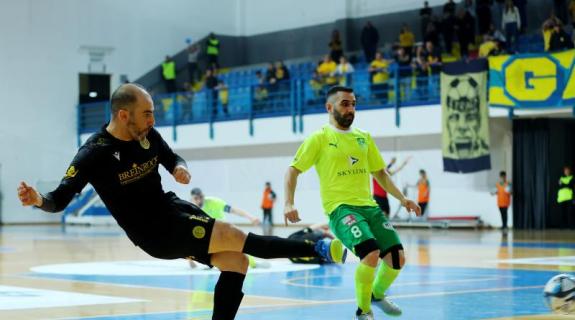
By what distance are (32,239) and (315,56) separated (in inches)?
757

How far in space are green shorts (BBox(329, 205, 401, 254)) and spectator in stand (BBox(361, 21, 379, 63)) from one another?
30.4 meters

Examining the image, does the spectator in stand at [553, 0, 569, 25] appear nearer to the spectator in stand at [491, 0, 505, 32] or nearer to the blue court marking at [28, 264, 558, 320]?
the spectator in stand at [491, 0, 505, 32]

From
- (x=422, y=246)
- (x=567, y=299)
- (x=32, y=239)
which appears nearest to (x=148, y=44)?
(x=32, y=239)

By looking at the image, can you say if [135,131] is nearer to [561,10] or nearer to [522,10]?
[522,10]

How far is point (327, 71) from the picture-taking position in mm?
38594

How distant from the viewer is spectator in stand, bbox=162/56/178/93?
4631 cm

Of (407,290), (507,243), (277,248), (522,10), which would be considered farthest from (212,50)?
(277,248)

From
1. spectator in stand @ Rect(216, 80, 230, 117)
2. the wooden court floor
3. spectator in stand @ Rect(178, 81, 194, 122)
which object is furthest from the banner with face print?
spectator in stand @ Rect(178, 81, 194, 122)

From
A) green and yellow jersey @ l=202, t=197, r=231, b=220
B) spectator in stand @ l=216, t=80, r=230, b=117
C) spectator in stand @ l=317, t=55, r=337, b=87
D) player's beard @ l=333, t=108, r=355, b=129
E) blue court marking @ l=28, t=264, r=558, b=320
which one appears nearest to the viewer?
player's beard @ l=333, t=108, r=355, b=129

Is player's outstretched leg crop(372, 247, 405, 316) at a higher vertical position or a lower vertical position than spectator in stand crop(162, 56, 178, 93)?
lower

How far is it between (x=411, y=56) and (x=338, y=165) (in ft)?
91.2

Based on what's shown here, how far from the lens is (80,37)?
4753 centimetres

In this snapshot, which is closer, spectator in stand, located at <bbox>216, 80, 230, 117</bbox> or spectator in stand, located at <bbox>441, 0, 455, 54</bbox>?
spectator in stand, located at <bbox>441, 0, 455, 54</bbox>

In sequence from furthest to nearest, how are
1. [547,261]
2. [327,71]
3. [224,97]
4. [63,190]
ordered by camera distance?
[224,97] < [327,71] < [547,261] < [63,190]
